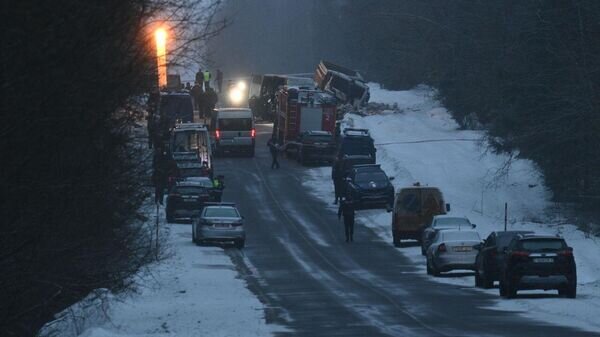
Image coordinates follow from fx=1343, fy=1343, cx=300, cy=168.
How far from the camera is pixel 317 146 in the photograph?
71188mm

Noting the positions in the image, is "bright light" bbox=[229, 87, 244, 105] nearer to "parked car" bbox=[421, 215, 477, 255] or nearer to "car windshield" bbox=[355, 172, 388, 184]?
"car windshield" bbox=[355, 172, 388, 184]

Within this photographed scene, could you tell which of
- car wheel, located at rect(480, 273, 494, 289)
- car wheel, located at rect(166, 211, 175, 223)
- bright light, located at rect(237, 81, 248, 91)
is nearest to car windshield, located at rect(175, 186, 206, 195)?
car wheel, located at rect(166, 211, 175, 223)

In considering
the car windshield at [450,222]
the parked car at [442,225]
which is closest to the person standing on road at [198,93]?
the parked car at [442,225]

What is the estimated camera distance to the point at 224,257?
4369cm

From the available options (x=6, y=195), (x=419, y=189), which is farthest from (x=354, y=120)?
(x=6, y=195)

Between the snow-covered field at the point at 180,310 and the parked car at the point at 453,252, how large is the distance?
18.0 ft

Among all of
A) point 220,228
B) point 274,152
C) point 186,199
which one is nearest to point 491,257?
point 220,228

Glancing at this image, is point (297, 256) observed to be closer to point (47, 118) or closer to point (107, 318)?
point (107, 318)

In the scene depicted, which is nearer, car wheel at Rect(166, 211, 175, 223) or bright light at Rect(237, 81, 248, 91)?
car wheel at Rect(166, 211, 175, 223)

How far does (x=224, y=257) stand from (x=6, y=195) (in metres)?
29.9

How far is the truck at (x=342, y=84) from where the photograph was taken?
8862 cm

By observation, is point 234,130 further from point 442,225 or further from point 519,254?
point 519,254

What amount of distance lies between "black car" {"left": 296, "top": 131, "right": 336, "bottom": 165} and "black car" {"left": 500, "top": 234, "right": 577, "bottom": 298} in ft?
137

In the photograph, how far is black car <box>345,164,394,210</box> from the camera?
56.4 meters
